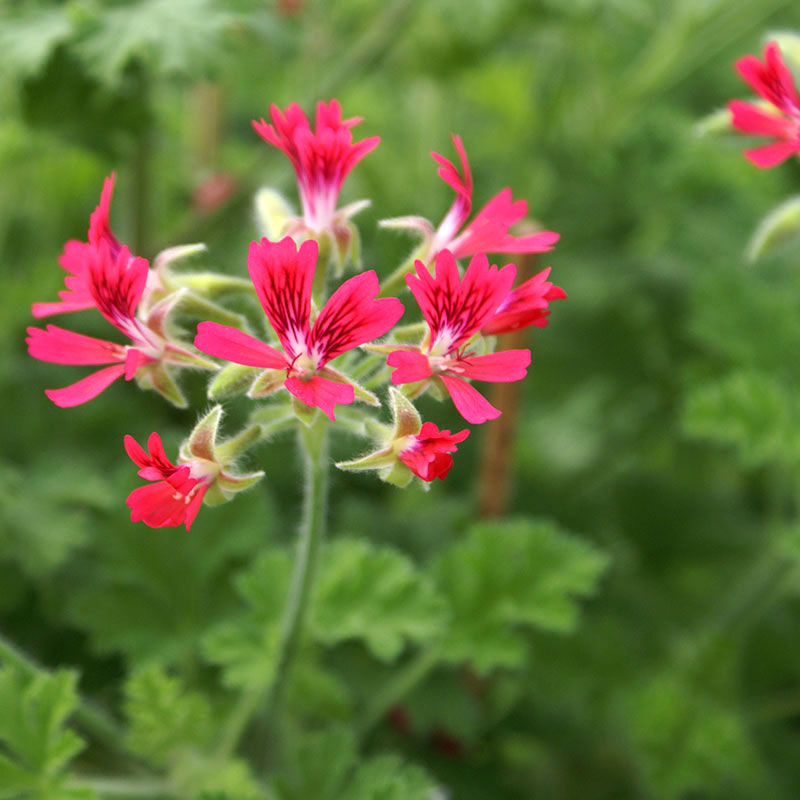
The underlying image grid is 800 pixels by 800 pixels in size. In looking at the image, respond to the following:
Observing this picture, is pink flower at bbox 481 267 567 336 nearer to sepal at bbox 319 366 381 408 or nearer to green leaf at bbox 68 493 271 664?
sepal at bbox 319 366 381 408

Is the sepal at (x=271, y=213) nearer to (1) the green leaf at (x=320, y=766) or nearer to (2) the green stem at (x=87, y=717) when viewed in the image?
(2) the green stem at (x=87, y=717)

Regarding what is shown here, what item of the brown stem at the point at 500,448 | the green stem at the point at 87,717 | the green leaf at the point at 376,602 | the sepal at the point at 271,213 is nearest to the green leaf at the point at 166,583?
the green stem at the point at 87,717

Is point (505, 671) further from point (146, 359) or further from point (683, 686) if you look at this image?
point (146, 359)

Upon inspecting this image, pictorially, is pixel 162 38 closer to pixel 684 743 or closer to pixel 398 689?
pixel 398 689

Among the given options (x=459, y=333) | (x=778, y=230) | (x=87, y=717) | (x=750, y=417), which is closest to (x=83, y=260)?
(x=459, y=333)

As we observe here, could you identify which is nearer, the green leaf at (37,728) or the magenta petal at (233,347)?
the magenta petal at (233,347)
